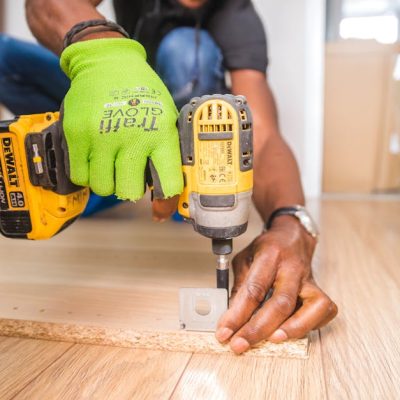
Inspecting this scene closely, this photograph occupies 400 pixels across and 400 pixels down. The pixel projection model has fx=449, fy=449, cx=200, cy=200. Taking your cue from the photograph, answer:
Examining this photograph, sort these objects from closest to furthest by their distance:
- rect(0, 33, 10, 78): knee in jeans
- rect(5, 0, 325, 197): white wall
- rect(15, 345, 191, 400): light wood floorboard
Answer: rect(15, 345, 191, 400): light wood floorboard, rect(0, 33, 10, 78): knee in jeans, rect(5, 0, 325, 197): white wall

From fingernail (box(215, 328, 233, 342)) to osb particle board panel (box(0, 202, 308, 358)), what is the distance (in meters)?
0.02

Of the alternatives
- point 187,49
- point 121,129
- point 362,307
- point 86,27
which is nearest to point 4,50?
point 187,49

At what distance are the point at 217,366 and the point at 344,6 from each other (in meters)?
Answer: 2.52

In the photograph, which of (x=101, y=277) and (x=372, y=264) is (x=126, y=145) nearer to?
(x=101, y=277)

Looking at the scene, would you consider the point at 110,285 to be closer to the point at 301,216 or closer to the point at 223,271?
the point at 223,271

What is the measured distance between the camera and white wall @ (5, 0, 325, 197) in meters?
2.36

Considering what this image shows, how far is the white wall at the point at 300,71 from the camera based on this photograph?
7.75 ft

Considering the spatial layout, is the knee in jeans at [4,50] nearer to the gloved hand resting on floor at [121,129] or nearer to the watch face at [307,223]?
the gloved hand resting on floor at [121,129]

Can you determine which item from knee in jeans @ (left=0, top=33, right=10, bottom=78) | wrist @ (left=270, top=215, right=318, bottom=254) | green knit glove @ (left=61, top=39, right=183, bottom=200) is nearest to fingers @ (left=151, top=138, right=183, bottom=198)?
green knit glove @ (left=61, top=39, right=183, bottom=200)

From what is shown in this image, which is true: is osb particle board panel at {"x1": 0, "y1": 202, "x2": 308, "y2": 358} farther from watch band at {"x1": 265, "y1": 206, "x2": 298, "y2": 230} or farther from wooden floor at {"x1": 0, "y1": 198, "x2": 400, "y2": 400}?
watch band at {"x1": 265, "y1": 206, "x2": 298, "y2": 230}

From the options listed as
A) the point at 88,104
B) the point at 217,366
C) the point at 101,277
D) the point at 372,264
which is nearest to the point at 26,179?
the point at 88,104

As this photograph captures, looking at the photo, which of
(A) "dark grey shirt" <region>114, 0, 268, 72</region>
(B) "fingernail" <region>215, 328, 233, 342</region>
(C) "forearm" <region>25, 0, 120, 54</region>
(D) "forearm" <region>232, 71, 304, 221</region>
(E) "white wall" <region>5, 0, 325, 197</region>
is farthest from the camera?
(E) "white wall" <region>5, 0, 325, 197</region>

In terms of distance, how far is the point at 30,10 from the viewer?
1.11m

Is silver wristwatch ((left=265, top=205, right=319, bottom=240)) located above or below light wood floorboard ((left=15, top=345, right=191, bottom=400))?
above
